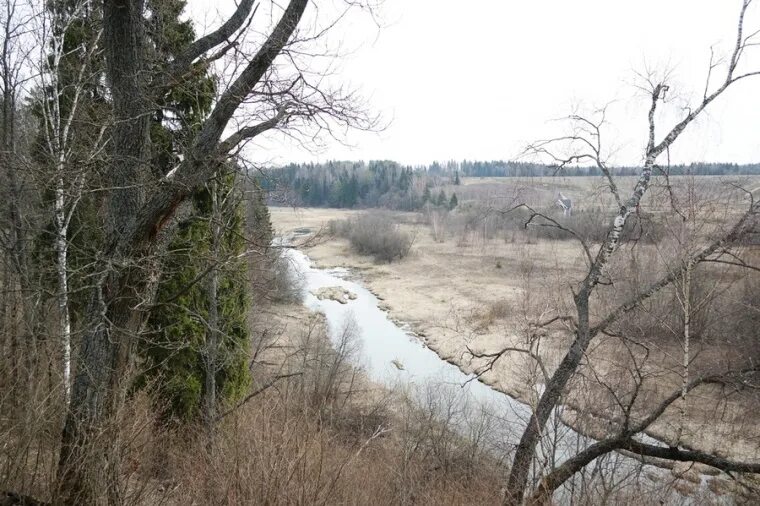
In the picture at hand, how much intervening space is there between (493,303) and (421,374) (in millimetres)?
11116

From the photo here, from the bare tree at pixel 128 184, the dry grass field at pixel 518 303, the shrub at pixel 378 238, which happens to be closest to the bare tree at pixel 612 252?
the dry grass field at pixel 518 303

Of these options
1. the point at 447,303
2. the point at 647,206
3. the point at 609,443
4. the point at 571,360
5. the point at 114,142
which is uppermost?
the point at 114,142

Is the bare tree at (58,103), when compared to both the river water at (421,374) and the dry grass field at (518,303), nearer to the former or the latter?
the dry grass field at (518,303)

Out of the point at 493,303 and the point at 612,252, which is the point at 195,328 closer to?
the point at 612,252

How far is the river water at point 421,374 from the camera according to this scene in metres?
11.4

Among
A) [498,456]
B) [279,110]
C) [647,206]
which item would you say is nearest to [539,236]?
[498,456]

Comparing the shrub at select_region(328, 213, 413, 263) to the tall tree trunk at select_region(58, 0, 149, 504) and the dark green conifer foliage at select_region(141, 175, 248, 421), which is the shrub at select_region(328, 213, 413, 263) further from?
the tall tree trunk at select_region(58, 0, 149, 504)

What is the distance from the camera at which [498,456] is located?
1264cm

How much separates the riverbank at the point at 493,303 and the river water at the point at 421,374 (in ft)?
2.24

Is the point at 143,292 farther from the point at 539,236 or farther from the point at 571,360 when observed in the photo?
the point at 539,236

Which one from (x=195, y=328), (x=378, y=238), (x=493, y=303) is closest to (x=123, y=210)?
(x=195, y=328)

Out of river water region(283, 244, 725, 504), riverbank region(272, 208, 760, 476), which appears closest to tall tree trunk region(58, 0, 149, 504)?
riverbank region(272, 208, 760, 476)

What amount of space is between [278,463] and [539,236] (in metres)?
42.6

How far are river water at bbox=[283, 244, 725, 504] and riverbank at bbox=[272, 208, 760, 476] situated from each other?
0.68 meters
